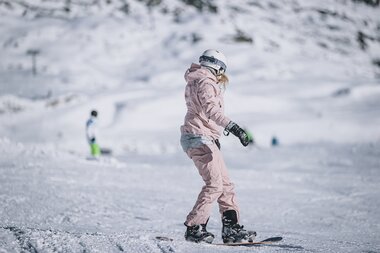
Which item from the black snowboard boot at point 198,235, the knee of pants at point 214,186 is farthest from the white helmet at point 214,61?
the black snowboard boot at point 198,235

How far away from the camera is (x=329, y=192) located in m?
9.35

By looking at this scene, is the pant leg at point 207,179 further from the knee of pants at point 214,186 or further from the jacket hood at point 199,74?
the jacket hood at point 199,74

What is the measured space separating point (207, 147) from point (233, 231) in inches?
35.5

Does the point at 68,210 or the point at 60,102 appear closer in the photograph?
the point at 68,210

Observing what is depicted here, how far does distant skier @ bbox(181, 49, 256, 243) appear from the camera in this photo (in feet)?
12.9

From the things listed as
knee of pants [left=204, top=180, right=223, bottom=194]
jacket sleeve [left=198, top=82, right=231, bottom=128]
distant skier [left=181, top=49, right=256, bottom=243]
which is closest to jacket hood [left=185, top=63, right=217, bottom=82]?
distant skier [left=181, top=49, right=256, bottom=243]

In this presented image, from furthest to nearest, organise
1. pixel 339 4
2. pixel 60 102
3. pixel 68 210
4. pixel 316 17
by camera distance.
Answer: pixel 339 4
pixel 316 17
pixel 60 102
pixel 68 210

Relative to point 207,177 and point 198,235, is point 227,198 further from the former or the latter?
point 198,235

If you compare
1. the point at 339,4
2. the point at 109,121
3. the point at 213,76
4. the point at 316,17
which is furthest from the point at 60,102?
the point at 339,4

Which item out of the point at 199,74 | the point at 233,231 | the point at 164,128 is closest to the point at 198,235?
the point at 233,231

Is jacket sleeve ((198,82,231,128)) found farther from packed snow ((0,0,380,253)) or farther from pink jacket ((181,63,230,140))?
packed snow ((0,0,380,253))

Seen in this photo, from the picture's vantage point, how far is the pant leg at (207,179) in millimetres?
3934

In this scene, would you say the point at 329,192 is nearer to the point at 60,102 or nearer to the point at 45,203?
the point at 45,203

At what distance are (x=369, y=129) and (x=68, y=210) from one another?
28.3m
